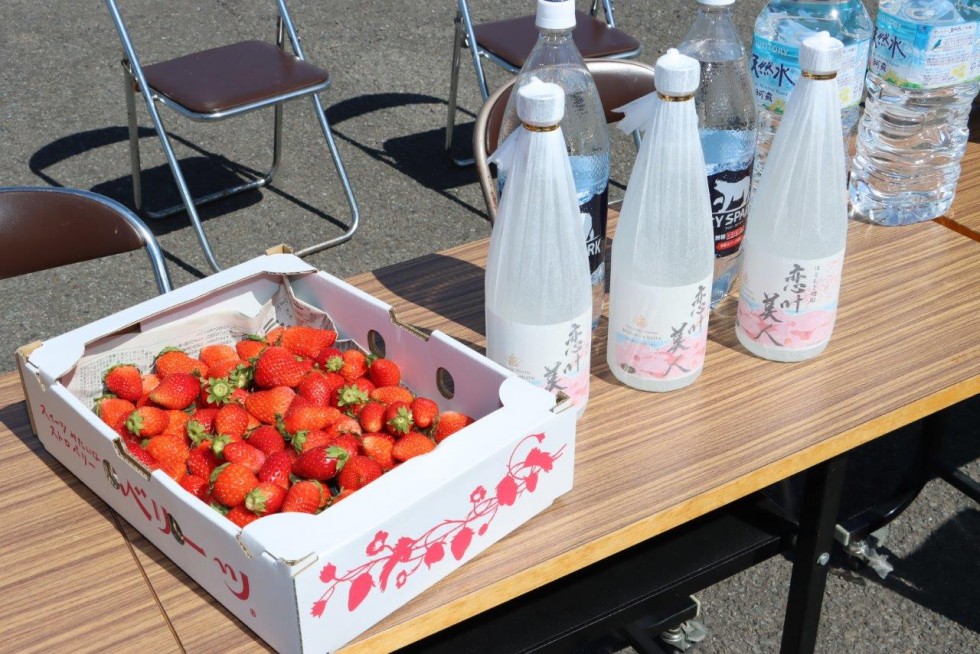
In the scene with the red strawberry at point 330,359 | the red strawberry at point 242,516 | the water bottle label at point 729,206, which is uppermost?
the water bottle label at point 729,206

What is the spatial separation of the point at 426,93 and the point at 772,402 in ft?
10.6

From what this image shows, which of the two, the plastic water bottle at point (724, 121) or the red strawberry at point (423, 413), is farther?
the plastic water bottle at point (724, 121)

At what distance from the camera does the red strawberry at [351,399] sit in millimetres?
1054

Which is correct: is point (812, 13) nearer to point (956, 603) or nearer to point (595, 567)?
point (595, 567)

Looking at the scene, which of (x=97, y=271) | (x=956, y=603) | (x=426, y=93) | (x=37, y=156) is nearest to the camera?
(x=956, y=603)

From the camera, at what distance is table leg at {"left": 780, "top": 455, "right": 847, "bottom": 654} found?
1.24 meters

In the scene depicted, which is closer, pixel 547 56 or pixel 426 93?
pixel 547 56

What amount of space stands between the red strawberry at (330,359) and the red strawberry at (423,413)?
11 centimetres

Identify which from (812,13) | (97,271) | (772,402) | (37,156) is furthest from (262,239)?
(772,402)

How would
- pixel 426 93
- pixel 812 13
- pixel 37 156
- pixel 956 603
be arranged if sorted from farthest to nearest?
pixel 426 93
pixel 37 156
pixel 956 603
pixel 812 13

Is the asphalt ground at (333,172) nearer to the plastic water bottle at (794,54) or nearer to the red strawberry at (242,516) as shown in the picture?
the plastic water bottle at (794,54)

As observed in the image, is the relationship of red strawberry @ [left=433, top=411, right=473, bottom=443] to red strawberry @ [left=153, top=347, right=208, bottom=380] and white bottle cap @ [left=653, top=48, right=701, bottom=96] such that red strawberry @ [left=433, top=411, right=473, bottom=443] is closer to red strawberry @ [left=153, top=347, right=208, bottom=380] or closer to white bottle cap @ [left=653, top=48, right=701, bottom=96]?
red strawberry @ [left=153, top=347, right=208, bottom=380]

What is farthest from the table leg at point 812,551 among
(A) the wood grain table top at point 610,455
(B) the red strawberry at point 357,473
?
(B) the red strawberry at point 357,473

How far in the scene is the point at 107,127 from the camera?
3844 mm
